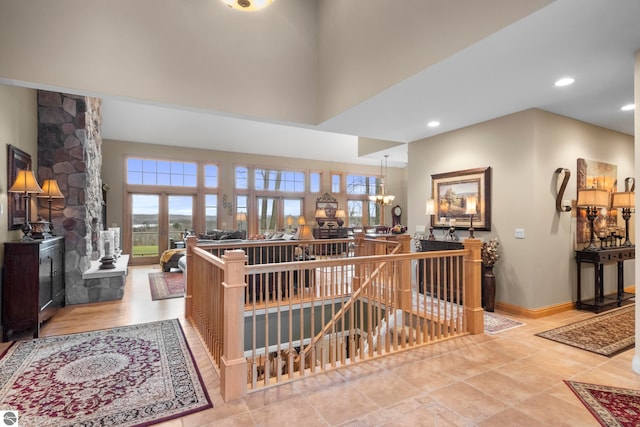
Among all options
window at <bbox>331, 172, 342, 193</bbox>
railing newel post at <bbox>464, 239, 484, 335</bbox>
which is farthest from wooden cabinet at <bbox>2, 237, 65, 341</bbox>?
window at <bbox>331, 172, 342, 193</bbox>

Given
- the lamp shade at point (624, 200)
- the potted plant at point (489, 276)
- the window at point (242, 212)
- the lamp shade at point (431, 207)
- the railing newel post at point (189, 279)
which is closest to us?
the railing newel post at point (189, 279)

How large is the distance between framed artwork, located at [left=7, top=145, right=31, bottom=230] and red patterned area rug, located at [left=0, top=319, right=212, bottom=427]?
1440mm

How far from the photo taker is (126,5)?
3783 millimetres

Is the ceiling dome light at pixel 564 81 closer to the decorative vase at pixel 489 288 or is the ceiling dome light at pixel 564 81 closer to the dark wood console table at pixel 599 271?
the decorative vase at pixel 489 288

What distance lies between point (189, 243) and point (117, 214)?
20.5 feet

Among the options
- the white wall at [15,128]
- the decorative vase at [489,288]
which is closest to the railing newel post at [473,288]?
the decorative vase at [489,288]

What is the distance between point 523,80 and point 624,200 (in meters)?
3.09

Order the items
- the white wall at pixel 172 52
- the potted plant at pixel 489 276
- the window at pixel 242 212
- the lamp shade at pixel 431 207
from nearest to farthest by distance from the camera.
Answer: the white wall at pixel 172 52 < the potted plant at pixel 489 276 < the lamp shade at pixel 431 207 < the window at pixel 242 212

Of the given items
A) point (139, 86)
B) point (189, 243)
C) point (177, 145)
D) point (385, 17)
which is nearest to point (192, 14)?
point (139, 86)

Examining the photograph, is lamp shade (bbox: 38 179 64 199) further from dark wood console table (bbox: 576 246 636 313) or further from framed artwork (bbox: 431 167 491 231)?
dark wood console table (bbox: 576 246 636 313)

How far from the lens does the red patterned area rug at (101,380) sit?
7.38 feet

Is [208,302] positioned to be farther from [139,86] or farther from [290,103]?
[290,103]

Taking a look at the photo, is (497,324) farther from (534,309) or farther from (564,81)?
(564,81)

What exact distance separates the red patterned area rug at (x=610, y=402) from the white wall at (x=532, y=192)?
1.96m
